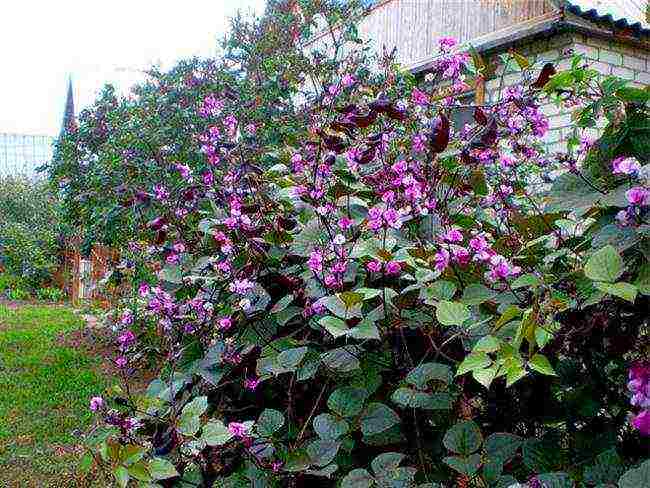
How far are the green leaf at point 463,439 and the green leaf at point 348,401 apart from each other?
149 mm

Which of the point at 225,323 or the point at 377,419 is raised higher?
the point at 225,323

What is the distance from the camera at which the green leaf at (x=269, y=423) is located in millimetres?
1153

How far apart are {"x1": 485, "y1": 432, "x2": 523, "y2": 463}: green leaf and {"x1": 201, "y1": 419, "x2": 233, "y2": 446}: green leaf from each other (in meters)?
0.41

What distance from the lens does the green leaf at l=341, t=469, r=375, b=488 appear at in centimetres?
99

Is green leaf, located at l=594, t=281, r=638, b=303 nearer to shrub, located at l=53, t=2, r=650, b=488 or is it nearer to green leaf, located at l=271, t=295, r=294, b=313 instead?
shrub, located at l=53, t=2, r=650, b=488

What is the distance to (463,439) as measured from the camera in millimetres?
1017

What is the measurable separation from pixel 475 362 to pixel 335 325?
251mm

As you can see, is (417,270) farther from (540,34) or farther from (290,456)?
(540,34)

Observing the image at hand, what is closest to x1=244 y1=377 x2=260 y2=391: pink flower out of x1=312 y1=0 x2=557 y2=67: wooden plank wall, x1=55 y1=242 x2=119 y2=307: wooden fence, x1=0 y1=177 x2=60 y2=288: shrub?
x1=312 y1=0 x2=557 y2=67: wooden plank wall

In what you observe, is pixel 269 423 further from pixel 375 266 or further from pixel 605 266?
pixel 605 266

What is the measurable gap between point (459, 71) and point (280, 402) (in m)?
0.79

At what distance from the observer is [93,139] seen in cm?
556

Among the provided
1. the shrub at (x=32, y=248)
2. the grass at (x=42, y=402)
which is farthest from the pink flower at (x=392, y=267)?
the shrub at (x=32, y=248)

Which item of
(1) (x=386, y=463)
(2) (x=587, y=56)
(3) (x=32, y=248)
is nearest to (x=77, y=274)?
(3) (x=32, y=248)
